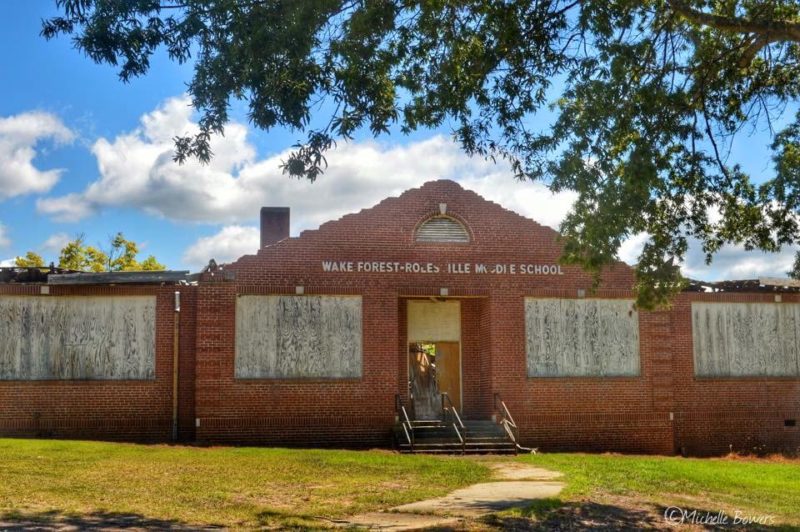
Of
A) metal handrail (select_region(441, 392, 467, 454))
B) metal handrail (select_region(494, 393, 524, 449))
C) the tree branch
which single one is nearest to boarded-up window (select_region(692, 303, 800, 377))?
metal handrail (select_region(494, 393, 524, 449))

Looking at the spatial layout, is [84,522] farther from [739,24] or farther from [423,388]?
[423,388]

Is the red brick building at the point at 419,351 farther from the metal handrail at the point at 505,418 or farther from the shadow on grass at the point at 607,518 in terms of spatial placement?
the shadow on grass at the point at 607,518

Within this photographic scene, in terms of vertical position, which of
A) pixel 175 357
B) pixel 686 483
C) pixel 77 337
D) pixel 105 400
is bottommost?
pixel 686 483

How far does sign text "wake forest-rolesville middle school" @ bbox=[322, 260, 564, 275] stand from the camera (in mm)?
22844

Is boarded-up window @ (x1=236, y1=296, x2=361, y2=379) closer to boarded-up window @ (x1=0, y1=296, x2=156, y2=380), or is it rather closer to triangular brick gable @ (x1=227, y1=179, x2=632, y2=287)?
triangular brick gable @ (x1=227, y1=179, x2=632, y2=287)

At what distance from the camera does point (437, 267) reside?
23312 mm

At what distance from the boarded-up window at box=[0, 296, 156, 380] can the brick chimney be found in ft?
12.3

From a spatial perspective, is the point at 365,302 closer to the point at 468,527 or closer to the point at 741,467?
the point at 741,467

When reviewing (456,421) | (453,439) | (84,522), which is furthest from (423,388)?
(84,522)

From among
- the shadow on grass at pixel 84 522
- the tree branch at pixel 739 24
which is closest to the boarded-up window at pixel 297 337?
the shadow on grass at pixel 84 522

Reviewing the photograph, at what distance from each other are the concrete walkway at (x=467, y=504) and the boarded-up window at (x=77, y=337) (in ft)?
33.2

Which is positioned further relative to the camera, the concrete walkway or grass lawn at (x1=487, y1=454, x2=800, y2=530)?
grass lawn at (x1=487, y1=454, x2=800, y2=530)

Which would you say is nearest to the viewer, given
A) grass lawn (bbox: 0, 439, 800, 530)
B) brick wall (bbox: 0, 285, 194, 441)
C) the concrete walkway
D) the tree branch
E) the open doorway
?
the concrete walkway

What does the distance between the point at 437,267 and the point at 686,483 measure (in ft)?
31.9
